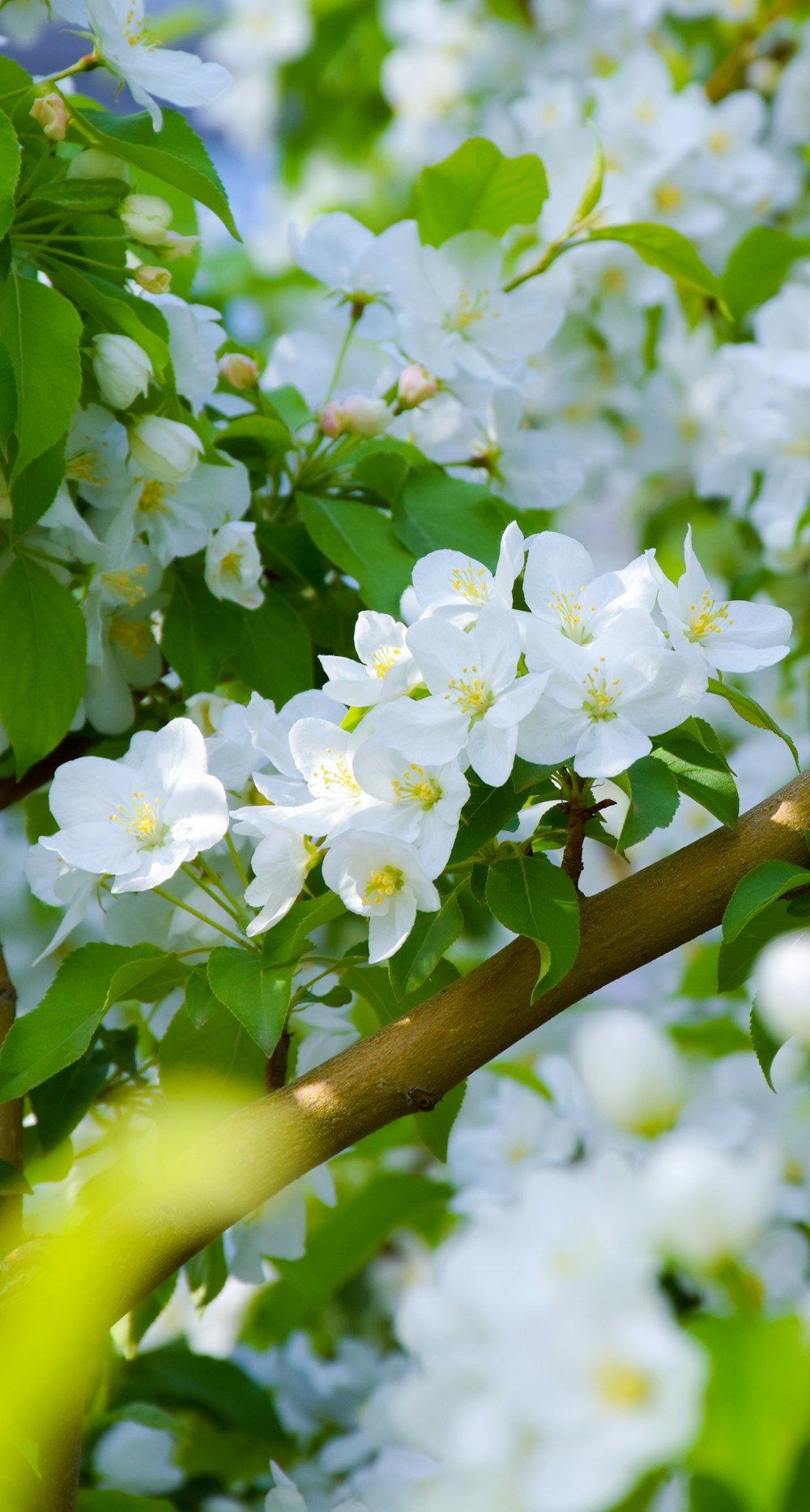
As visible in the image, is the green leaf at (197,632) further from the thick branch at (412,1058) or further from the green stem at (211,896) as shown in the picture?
the thick branch at (412,1058)

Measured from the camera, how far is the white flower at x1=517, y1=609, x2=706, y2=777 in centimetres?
65

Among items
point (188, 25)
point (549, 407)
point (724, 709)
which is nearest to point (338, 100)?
point (188, 25)

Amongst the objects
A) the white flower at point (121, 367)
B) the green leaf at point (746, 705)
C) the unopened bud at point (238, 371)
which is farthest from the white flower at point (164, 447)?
the green leaf at point (746, 705)

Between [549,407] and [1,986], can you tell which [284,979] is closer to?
[1,986]

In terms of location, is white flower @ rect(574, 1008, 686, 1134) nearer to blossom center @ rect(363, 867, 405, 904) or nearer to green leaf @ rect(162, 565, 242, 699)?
blossom center @ rect(363, 867, 405, 904)

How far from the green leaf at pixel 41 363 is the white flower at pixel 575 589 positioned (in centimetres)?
26

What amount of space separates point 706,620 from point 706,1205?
16.8 inches

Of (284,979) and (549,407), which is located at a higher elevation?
(284,979)

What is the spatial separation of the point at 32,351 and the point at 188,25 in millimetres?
2205

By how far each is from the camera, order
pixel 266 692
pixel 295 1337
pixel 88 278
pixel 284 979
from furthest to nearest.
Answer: pixel 295 1337 < pixel 266 692 < pixel 88 278 < pixel 284 979

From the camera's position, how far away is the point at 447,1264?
1.27 ft

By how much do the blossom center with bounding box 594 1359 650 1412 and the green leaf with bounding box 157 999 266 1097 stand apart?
0.48 meters

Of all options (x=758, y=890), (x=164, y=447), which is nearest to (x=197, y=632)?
(x=164, y=447)

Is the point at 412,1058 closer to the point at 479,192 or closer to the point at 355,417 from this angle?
the point at 355,417
